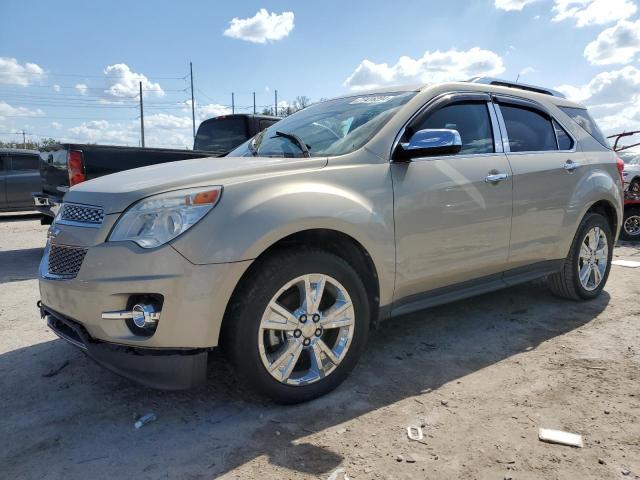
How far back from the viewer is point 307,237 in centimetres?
279

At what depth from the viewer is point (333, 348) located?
112 inches

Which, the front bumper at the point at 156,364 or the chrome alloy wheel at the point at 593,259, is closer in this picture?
the front bumper at the point at 156,364

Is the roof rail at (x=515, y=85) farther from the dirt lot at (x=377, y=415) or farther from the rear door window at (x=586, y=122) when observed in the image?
the dirt lot at (x=377, y=415)

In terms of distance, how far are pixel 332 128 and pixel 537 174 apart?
171 cm

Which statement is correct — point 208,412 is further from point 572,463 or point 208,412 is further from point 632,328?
point 632,328

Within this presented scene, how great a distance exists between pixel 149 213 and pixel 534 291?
13.4 feet

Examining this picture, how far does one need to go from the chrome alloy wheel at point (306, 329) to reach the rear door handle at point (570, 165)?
2.51 m

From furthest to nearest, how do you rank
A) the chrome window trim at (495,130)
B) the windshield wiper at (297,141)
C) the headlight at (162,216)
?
the chrome window trim at (495,130) → the windshield wiper at (297,141) → the headlight at (162,216)

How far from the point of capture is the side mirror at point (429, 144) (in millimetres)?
3012

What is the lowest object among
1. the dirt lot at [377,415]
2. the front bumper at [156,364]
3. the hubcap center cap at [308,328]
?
the dirt lot at [377,415]

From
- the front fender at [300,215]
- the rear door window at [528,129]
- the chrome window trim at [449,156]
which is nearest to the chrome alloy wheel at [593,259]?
the rear door window at [528,129]

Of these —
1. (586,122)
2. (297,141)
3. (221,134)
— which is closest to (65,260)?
(297,141)

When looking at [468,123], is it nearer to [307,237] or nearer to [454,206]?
[454,206]

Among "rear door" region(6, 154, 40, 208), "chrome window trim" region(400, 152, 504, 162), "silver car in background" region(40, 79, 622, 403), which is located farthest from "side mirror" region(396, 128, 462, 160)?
"rear door" region(6, 154, 40, 208)
